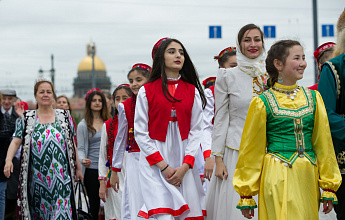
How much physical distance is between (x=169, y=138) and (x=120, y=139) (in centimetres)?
116

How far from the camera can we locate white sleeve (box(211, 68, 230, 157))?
525 centimetres

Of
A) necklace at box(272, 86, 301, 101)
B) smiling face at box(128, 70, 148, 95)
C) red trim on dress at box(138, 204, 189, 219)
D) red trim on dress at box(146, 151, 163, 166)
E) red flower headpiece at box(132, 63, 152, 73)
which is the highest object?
red flower headpiece at box(132, 63, 152, 73)

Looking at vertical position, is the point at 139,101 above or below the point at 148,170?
above

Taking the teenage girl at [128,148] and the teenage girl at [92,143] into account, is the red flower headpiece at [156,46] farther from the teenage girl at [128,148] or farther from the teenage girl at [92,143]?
the teenage girl at [92,143]

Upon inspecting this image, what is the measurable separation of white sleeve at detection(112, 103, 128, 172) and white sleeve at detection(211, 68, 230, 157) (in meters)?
1.20

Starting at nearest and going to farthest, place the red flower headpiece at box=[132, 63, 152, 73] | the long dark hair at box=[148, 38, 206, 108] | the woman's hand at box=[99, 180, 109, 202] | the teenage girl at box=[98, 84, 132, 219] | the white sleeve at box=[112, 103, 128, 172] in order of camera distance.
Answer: the long dark hair at box=[148, 38, 206, 108] < the white sleeve at box=[112, 103, 128, 172] < the red flower headpiece at box=[132, 63, 152, 73] < the woman's hand at box=[99, 180, 109, 202] < the teenage girl at box=[98, 84, 132, 219]

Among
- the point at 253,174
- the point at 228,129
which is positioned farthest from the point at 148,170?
the point at 253,174

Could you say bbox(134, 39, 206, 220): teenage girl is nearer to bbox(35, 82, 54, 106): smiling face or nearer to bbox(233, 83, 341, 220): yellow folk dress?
bbox(233, 83, 341, 220): yellow folk dress

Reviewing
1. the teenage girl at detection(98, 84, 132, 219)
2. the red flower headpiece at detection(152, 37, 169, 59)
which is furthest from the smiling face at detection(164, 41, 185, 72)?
the teenage girl at detection(98, 84, 132, 219)

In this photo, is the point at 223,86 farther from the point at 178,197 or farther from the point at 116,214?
the point at 116,214

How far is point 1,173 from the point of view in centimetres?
816

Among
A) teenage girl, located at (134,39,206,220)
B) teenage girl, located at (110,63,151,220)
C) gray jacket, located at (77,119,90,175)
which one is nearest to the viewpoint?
teenage girl, located at (134,39,206,220)

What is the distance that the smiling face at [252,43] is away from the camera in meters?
5.34

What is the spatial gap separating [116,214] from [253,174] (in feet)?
13.8
